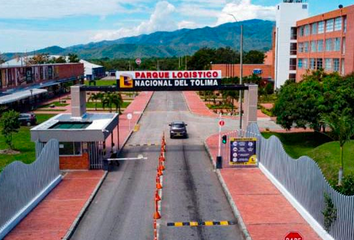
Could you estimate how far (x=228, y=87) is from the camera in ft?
93.3

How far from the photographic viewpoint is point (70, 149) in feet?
83.9

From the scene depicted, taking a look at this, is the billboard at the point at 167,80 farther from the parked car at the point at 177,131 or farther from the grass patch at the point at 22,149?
the parked car at the point at 177,131

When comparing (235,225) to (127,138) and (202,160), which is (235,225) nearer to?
(202,160)

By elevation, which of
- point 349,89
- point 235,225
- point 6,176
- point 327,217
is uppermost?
point 349,89

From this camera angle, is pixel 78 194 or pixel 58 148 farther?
pixel 58 148

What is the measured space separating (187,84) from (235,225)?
12936 mm

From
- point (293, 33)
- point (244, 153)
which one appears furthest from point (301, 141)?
point (293, 33)

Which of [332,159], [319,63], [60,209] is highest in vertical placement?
[319,63]

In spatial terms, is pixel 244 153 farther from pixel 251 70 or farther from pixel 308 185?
pixel 251 70

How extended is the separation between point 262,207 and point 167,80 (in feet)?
39.7

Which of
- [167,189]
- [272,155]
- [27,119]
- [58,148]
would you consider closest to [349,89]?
[272,155]

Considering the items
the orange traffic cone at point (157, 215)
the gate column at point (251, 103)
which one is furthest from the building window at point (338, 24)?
the orange traffic cone at point (157, 215)

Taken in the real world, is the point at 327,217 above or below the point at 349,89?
below

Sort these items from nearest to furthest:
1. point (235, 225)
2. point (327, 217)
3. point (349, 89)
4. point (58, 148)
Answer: point (327, 217) < point (235, 225) < point (58, 148) < point (349, 89)
